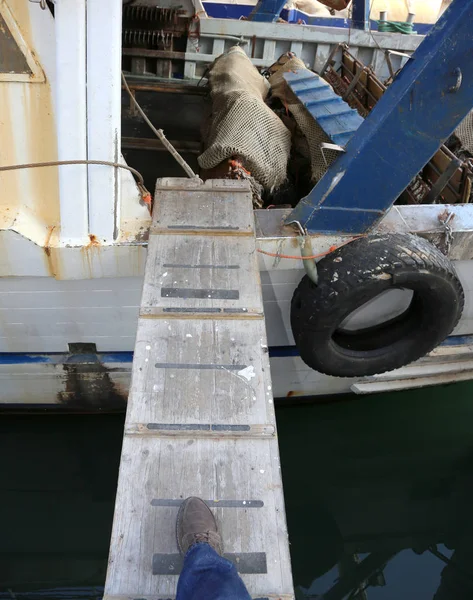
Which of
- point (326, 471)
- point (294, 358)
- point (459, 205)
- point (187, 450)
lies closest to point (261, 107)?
point (459, 205)

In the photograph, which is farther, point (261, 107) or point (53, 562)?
point (261, 107)

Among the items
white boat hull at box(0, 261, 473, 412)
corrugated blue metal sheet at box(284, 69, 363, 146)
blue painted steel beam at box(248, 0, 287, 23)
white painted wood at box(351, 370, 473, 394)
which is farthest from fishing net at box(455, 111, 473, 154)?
blue painted steel beam at box(248, 0, 287, 23)

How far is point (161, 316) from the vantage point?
204 cm

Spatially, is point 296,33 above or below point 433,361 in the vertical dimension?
above

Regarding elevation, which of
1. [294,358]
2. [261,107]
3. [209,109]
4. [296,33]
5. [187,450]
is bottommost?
[187,450]

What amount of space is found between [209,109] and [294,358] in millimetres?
2624

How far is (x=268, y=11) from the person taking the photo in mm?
7504

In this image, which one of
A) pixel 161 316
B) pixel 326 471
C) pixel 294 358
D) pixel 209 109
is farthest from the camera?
pixel 209 109

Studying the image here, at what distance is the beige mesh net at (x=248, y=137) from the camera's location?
3578mm

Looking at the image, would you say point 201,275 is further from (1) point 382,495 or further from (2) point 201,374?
(1) point 382,495

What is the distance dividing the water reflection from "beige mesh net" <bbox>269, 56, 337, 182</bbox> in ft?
6.45

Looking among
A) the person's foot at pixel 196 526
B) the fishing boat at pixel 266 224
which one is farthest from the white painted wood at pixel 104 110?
the person's foot at pixel 196 526

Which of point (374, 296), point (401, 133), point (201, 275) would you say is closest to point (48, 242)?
point (201, 275)

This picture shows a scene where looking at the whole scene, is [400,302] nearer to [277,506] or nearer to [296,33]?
[277,506]
